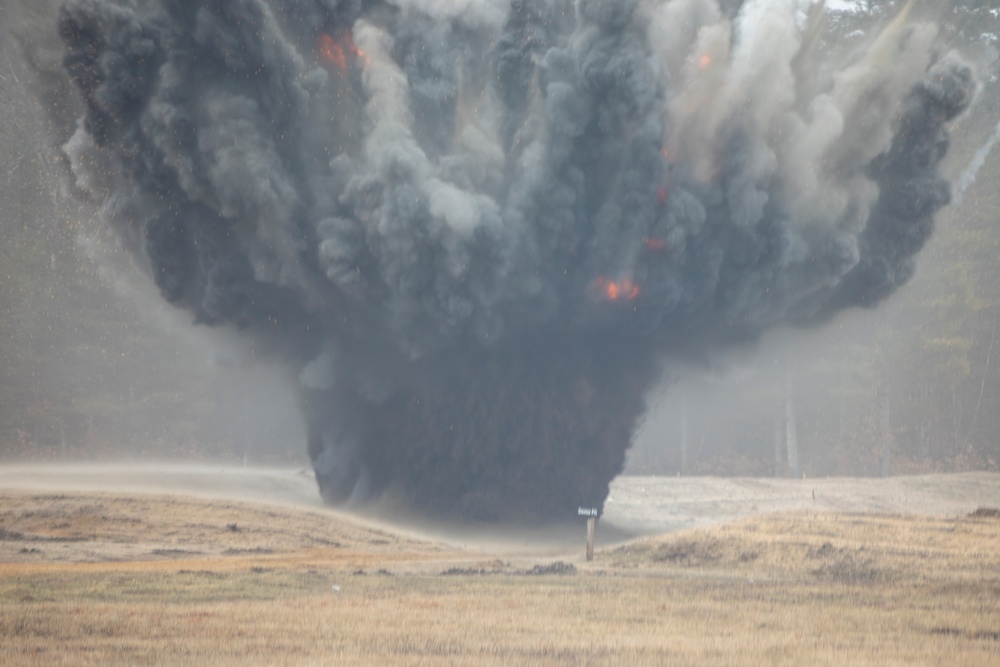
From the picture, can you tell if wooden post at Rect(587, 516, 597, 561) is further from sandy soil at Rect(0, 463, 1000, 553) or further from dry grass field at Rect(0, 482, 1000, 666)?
sandy soil at Rect(0, 463, 1000, 553)

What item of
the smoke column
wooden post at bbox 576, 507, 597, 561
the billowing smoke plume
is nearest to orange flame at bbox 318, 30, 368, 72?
the billowing smoke plume

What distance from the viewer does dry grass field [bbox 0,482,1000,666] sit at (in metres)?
14.3

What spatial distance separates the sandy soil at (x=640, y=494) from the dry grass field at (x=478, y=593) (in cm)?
393

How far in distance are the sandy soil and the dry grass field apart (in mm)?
3933

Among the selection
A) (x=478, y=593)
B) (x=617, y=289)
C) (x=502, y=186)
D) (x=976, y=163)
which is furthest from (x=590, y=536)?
(x=976, y=163)

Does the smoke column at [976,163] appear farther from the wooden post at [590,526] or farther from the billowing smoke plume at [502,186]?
the wooden post at [590,526]

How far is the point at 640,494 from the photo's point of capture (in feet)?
163

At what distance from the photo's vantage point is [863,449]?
72.4 m

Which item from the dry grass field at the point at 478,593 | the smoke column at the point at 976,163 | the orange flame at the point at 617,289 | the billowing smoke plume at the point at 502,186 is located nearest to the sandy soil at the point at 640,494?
the billowing smoke plume at the point at 502,186

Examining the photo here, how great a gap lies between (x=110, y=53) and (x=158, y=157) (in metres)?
3.05

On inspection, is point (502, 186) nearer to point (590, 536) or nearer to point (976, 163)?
point (590, 536)

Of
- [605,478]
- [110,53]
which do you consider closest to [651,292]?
[605,478]

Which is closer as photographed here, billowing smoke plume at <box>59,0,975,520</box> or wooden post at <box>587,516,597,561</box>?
wooden post at <box>587,516,597,561</box>

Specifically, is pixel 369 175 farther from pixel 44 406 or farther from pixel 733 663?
pixel 44 406
